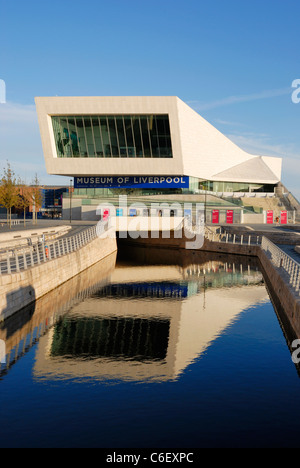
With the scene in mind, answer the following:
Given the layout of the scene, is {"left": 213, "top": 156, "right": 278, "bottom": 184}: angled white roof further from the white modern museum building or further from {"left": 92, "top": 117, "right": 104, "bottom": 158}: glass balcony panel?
{"left": 92, "top": 117, "right": 104, "bottom": 158}: glass balcony panel

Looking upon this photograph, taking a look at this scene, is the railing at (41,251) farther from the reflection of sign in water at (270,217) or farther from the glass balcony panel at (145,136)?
the reflection of sign in water at (270,217)

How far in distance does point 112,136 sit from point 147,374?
5746cm

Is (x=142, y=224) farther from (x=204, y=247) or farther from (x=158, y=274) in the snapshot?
(x=158, y=274)

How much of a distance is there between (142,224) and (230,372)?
41633mm

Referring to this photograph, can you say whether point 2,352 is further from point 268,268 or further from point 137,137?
point 137,137

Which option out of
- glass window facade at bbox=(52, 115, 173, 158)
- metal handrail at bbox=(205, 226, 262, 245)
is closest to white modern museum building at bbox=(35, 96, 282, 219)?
glass window facade at bbox=(52, 115, 173, 158)

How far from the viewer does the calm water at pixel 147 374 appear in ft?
40.1

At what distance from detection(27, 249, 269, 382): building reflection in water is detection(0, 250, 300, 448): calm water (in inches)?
2.9

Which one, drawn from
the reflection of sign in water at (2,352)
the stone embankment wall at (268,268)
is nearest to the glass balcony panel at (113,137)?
the stone embankment wall at (268,268)

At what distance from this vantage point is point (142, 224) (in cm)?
5784

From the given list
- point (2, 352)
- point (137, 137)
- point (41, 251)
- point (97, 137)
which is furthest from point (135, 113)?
point (2, 352)

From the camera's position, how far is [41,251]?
3500 centimetres

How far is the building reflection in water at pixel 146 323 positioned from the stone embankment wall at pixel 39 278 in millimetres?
2197
